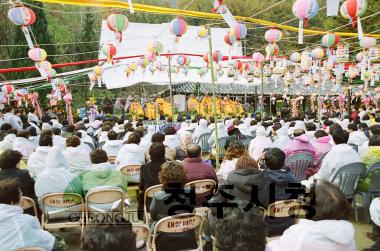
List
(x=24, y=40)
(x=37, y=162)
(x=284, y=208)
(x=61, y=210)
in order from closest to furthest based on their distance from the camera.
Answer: (x=284, y=208) < (x=61, y=210) < (x=37, y=162) < (x=24, y=40)

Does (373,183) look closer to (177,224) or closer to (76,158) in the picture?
(177,224)

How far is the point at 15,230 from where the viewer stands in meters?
2.79

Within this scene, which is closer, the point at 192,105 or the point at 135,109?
the point at 135,109

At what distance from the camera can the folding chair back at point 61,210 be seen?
426cm

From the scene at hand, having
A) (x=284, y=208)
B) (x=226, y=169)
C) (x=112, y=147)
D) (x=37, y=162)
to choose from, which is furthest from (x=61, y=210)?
(x=112, y=147)

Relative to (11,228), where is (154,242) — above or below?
below

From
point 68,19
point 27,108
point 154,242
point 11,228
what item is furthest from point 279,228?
point 68,19

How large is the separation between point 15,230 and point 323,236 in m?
2.22

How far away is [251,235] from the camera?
2.30 metres

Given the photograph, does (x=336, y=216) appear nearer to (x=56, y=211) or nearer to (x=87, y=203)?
(x=87, y=203)

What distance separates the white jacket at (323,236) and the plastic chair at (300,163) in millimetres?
3699

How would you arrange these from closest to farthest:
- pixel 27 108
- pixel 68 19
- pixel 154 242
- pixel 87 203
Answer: pixel 154 242 → pixel 87 203 → pixel 27 108 → pixel 68 19

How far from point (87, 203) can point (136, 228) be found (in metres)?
1.53

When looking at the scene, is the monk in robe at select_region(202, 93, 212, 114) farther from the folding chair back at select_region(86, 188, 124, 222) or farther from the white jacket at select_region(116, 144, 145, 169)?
the folding chair back at select_region(86, 188, 124, 222)
